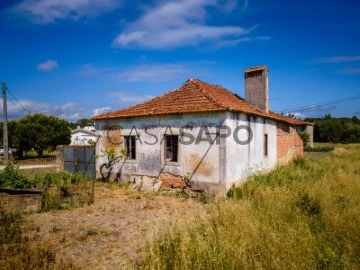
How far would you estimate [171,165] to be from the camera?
38.7 feet

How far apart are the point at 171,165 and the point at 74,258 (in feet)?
21.9

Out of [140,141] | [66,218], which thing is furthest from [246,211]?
[140,141]

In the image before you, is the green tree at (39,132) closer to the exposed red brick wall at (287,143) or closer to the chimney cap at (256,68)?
Result: the chimney cap at (256,68)

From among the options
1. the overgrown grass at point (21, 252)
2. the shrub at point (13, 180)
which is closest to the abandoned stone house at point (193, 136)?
the shrub at point (13, 180)

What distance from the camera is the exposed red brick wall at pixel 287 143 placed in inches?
657

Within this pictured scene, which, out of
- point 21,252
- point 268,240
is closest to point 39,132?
point 21,252

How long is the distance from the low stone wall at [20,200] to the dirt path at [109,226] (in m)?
0.40

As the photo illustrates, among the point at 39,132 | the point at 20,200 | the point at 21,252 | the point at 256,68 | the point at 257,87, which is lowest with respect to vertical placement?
the point at 21,252

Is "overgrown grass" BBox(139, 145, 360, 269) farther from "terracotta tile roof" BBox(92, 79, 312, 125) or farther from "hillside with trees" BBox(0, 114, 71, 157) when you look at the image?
"hillside with trees" BBox(0, 114, 71, 157)

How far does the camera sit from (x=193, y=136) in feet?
36.8

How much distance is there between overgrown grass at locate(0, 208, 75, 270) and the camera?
480 cm

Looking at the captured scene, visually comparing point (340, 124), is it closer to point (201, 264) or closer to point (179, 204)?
point (179, 204)

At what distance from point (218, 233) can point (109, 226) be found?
11.6 feet

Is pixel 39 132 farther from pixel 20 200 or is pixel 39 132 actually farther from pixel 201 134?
pixel 201 134
